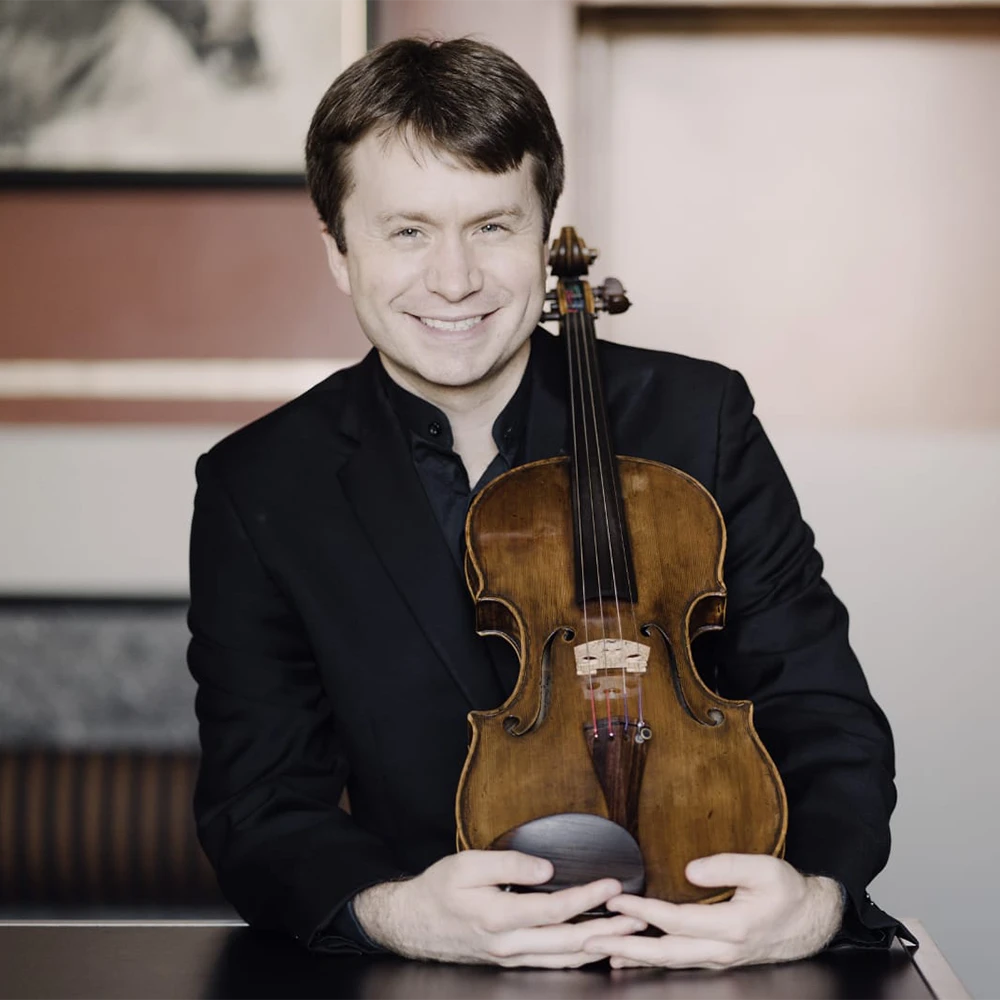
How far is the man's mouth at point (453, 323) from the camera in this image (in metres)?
1.44

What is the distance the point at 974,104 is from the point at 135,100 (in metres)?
1.63

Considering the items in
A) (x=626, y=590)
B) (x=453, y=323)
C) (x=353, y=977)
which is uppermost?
(x=453, y=323)

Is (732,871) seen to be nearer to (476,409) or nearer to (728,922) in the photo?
(728,922)

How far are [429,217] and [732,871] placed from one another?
0.68 metres

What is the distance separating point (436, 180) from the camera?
1.37m

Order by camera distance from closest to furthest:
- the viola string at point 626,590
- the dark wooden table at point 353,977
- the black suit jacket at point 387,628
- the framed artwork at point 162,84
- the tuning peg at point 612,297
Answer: the dark wooden table at point 353,977, the viola string at point 626,590, the black suit jacket at point 387,628, the tuning peg at point 612,297, the framed artwork at point 162,84

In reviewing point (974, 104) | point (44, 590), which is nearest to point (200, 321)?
point (44, 590)

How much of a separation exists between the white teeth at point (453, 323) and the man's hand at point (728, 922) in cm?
61

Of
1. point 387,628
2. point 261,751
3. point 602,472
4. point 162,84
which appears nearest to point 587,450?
point 602,472

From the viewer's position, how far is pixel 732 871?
1.08 m

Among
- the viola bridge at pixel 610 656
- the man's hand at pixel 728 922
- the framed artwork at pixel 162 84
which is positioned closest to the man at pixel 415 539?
the man's hand at pixel 728 922

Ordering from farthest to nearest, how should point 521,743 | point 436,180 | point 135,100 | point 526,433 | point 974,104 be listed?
point 974,104 → point 135,100 → point 526,433 → point 436,180 → point 521,743

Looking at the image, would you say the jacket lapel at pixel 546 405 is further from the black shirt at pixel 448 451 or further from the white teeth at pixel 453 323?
the white teeth at pixel 453 323

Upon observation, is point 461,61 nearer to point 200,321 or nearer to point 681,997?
point 681,997
